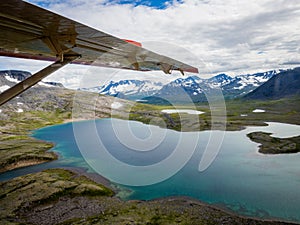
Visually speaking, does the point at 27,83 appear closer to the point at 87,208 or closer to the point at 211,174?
the point at 87,208

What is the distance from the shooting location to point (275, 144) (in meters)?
48.7

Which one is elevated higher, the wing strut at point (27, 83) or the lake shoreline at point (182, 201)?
the wing strut at point (27, 83)

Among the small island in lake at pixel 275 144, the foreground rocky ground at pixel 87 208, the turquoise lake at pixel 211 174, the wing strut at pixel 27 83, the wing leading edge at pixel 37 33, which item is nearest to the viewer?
the wing leading edge at pixel 37 33

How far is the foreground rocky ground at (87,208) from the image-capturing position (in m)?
20.7

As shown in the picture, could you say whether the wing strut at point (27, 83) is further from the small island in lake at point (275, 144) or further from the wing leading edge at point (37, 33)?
the small island in lake at point (275, 144)

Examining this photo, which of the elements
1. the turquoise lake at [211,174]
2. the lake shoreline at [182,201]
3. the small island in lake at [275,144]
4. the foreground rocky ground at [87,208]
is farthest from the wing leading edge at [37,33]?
the small island in lake at [275,144]

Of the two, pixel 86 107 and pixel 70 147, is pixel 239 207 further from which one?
pixel 86 107

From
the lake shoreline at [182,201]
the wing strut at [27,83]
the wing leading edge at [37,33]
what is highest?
the wing leading edge at [37,33]

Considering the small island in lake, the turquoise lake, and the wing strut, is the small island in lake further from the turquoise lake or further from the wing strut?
the wing strut

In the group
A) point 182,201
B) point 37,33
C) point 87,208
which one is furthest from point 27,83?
point 182,201

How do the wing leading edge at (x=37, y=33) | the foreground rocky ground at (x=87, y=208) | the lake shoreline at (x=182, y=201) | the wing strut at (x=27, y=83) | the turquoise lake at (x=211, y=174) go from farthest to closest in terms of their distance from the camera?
the turquoise lake at (x=211, y=174)
the lake shoreline at (x=182, y=201)
the foreground rocky ground at (x=87, y=208)
the wing strut at (x=27, y=83)
the wing leading edge at (x=37, y=33)

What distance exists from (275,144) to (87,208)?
41354 mm

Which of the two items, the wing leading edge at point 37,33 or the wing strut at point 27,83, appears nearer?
the wing leading edge at point 37,33

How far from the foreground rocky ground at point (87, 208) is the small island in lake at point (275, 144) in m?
27.0
